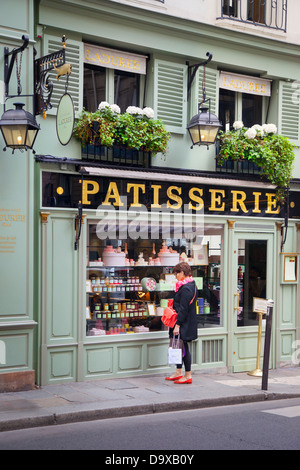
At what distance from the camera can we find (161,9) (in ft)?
36.9

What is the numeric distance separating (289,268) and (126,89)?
486 cm

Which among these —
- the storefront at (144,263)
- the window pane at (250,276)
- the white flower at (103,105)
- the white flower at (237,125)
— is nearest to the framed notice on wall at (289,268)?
the storefront at (144,263)

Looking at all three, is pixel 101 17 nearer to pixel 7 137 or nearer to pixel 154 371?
pixel 7 137

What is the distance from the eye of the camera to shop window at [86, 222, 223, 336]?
10992mm

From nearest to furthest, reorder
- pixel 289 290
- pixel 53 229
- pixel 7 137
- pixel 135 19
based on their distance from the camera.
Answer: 1. pixel 7 137
2. pixel 53 229
3. pixel 135 19
4. pixel 289 290

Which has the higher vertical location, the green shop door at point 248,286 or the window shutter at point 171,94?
the window shutter at point 171,94

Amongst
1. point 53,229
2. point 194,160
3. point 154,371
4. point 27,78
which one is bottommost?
point 154,371

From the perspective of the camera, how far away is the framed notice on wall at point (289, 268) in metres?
12.8

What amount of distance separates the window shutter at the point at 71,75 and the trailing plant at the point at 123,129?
359 mm

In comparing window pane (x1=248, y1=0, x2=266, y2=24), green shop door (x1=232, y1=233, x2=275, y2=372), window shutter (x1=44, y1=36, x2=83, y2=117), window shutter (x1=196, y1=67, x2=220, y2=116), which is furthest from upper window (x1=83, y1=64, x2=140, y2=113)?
green shop door (x1=232, y1=233, x2=275, y2=372)

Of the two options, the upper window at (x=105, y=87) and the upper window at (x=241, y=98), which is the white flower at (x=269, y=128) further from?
the upper window at (x=105, y=87)

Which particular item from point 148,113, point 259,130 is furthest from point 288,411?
point 259,130
